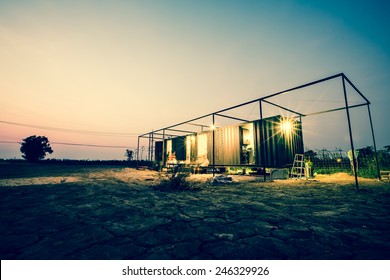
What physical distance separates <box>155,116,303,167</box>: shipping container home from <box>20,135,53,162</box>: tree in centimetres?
4595

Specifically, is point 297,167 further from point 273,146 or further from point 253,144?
point 253,144

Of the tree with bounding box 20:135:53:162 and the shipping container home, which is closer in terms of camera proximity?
the shipping container home

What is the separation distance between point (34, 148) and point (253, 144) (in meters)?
51.6

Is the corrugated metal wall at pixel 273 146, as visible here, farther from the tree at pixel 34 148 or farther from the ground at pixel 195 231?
the tree at pixel 34 148

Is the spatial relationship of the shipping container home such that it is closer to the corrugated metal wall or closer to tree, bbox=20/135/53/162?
the corrugated metal wall

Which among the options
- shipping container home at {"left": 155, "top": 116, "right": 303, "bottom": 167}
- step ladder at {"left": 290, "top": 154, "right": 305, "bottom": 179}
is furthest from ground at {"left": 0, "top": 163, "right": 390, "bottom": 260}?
step ladder at {"left": 290, "top": 154, "right": 305, "bottom": 179}

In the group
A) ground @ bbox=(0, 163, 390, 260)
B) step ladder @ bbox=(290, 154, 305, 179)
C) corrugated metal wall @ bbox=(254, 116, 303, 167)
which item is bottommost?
ground @ bbox=(0, 163, 390, 260)

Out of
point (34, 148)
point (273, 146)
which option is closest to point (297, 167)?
point (273, 146)

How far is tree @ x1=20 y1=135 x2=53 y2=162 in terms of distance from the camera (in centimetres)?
4053

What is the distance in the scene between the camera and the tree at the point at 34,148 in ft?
133

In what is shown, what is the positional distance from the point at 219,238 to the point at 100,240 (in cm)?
130
